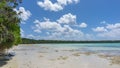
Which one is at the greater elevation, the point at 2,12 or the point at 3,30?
the point at 2,12

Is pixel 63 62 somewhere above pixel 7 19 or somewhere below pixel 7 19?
below

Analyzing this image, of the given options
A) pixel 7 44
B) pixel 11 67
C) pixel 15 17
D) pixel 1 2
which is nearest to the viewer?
pixel 11 67

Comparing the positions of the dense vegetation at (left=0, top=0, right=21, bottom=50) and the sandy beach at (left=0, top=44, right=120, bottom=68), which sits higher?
the dense vegetation at (left=0, top=0, right=21, bottom=50)

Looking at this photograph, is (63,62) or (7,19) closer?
(7,19)

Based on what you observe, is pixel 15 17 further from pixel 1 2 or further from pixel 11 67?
pixel 11 67

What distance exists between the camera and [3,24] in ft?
84.5

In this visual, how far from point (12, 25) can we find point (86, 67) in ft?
32.6

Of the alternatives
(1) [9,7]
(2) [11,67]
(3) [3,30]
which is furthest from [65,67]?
(1) [9,7]

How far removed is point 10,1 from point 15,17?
1797mm

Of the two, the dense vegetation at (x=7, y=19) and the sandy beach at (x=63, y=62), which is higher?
the dense vegetation at (x=7, y=19)

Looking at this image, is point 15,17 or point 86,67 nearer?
point 86,67

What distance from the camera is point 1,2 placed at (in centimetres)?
2539

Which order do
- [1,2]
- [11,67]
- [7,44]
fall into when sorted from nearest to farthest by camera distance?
[11,67] < [1,2] < [7,44]

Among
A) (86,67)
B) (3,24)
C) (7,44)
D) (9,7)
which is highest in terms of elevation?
(9,7)
